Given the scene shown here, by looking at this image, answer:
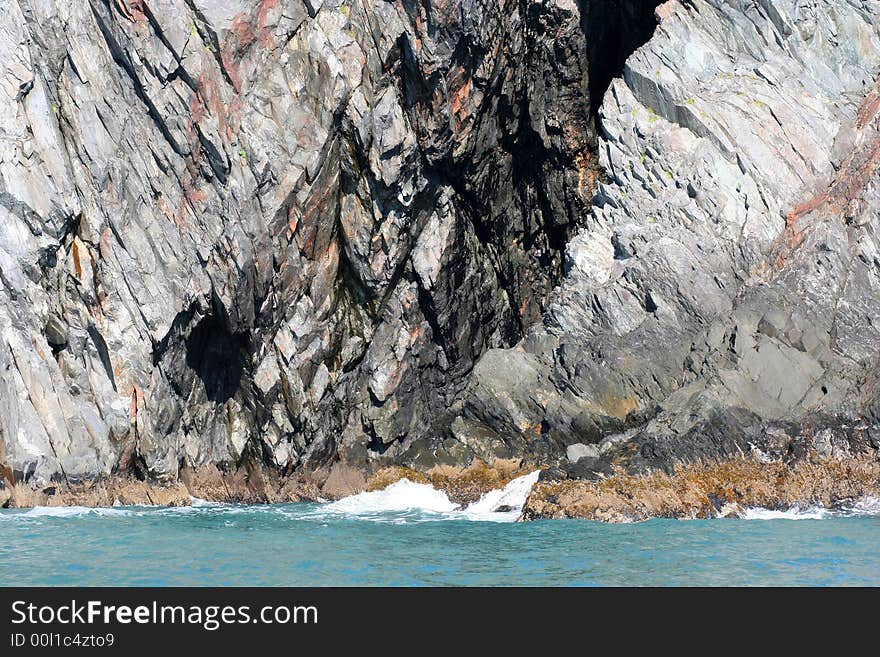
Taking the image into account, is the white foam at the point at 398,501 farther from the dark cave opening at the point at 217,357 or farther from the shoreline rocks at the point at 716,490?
the dark cave opening at the point at 217,357

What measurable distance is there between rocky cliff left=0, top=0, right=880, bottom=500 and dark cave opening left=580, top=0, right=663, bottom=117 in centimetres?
67

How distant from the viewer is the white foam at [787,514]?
26.5 metres

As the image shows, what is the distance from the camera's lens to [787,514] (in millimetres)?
27078

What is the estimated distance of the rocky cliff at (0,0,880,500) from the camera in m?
33.2

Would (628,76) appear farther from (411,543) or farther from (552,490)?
(411,543)

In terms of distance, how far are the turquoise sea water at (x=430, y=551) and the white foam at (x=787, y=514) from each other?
21cm

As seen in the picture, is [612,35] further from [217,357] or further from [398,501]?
[398,501]

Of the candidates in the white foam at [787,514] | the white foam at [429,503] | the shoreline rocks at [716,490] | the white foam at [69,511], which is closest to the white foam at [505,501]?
the white foam at [429,503]

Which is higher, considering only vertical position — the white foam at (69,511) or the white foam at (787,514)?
the white foam at (787,514)


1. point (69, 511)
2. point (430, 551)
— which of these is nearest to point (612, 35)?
point (430, 551)

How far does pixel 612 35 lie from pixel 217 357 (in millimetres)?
22564

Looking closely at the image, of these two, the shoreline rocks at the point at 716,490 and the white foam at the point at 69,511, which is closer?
the shoreline rocks at the point at 716,490

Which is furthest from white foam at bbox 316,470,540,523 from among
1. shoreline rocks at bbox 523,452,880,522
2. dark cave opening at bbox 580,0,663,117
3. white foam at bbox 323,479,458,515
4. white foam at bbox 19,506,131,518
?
dark cave opening at bbox 580,0,663,117
